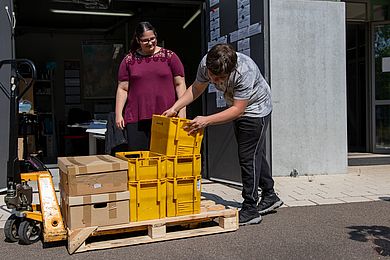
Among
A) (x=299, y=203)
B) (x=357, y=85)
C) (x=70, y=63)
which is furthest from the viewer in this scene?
(x=70, y=63)

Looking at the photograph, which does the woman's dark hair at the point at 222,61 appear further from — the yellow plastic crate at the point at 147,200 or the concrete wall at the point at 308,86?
the concrete wall at the point at 308,86

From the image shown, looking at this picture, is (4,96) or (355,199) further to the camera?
(4,96)

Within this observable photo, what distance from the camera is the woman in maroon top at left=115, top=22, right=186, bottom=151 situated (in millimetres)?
4250

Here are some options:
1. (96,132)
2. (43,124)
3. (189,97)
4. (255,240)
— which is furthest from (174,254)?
(43,124)

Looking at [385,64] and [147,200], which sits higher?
[385,64]

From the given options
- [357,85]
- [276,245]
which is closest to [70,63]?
[357,85]

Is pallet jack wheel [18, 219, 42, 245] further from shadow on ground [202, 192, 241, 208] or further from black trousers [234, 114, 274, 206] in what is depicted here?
shadow on ground [202, 192, 241, 208]

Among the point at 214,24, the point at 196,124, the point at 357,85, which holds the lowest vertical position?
the point at 196,124

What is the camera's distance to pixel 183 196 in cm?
394

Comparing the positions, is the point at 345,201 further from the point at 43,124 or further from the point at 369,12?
the point at 43,124

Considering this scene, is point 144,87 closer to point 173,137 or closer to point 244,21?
point 173,137

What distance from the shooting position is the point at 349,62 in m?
10.1

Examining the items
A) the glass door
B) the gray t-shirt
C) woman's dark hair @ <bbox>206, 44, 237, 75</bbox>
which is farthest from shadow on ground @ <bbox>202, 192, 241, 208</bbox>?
the glass door

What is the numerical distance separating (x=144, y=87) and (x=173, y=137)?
0.69m
